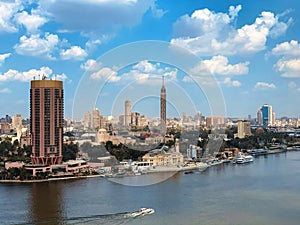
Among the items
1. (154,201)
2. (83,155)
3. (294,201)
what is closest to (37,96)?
(83,155)

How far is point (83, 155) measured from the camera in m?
8.38

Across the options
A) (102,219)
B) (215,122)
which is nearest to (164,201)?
(102,219)

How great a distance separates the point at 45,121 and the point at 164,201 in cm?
352

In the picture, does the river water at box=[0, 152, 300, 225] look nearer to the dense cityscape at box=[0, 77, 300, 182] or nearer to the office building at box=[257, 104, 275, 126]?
the dense cityscape at box=[0, 77, 300, 182]

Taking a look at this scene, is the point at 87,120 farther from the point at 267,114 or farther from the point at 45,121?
the point at 267,114

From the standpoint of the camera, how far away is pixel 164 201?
437 cm

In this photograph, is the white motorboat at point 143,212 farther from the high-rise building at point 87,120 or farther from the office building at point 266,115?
the office building at point 266,115

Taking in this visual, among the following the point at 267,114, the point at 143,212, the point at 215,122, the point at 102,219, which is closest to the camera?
the point at 102,219

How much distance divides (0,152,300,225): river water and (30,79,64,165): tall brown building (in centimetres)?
112

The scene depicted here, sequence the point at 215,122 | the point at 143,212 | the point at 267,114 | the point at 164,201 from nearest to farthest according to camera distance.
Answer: the point at 143,212 < the point at 164,201 < the point at 215,122 < the point at 267,114

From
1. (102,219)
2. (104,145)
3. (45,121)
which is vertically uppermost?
(45,121)

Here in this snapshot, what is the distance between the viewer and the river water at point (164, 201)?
3678 millimetres

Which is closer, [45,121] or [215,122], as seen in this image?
[45,121]

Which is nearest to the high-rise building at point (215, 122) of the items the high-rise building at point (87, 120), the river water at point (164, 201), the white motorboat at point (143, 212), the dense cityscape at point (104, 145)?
the dense cityscape at point (104, 145)
